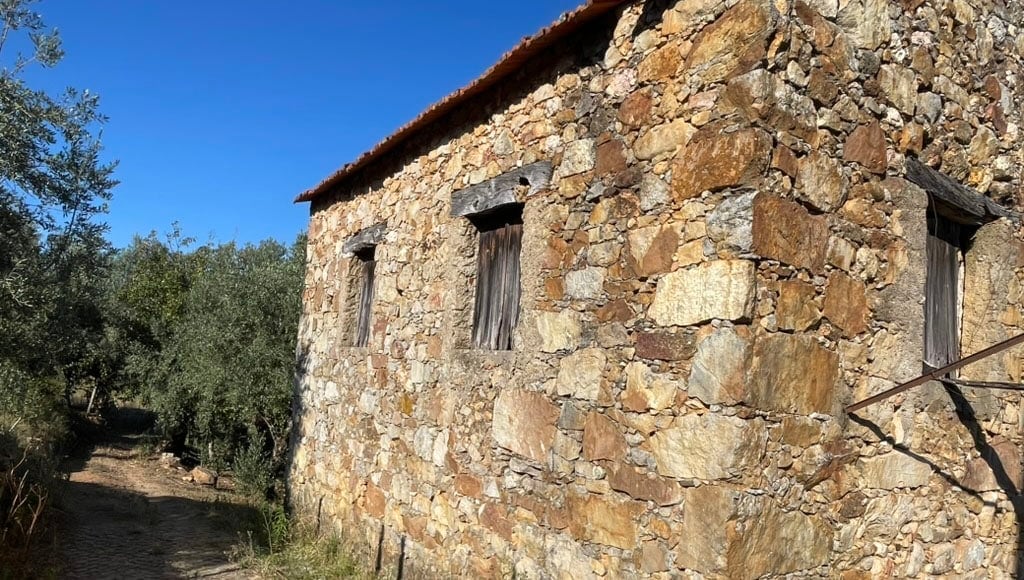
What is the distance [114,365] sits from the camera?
15.6 meters

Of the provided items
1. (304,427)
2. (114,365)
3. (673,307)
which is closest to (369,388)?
(304,427)

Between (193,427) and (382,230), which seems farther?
(193,427)

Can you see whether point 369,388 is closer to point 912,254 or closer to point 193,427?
point 912,254

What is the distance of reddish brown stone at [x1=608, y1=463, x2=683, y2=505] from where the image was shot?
10.6ft

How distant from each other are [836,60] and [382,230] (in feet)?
14.0

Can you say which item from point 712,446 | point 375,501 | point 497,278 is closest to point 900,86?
point 712,446

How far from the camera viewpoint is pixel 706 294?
3150 mm

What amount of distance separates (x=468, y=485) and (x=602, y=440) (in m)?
1.46

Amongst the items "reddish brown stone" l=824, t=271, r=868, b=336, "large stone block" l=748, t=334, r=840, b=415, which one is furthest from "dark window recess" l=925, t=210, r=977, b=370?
"large stone block" l=748, t=334, r=840, b=415

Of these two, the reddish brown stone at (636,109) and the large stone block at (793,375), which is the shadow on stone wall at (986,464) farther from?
the reddish brown stone at (636,109)

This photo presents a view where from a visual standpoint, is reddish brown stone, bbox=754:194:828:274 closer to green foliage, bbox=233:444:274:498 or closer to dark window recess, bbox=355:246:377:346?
dark window recess, bbox=355:246:377:346

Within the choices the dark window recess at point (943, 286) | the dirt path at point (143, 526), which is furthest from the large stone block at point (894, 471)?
the dirt path at point (143, 526)

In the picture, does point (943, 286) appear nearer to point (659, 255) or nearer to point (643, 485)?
point (659, 255)

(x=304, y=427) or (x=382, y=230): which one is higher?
(x=382, y=230)
